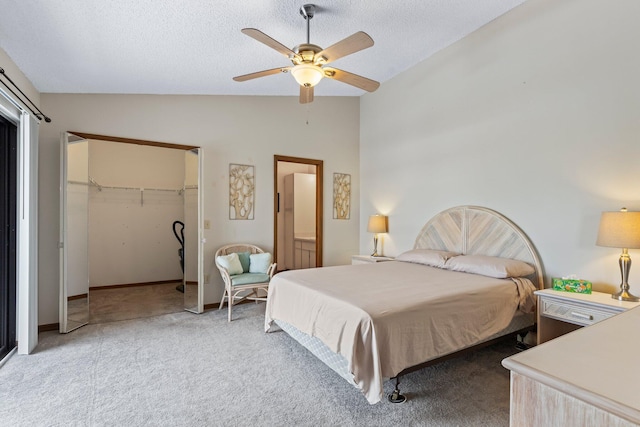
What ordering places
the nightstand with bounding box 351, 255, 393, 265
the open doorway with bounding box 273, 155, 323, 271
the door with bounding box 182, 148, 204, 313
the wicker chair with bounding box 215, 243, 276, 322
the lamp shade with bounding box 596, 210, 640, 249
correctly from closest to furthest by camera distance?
the lamp shade with bounding box 596, 210, 640, 249 → the wicker chair with bounding box 215, 243, 276, 322 → the door with bounding box 182, 148, 204, 313 → the nightstand with bounding box 351, 255, 393, 265 → the open doorway with bounding box 273, 155, 323, 271

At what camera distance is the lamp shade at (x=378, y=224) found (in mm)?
4773

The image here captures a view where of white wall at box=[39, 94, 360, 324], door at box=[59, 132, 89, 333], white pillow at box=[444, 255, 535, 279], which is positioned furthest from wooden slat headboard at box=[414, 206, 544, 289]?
door at box=[59, 132, 89, 333]

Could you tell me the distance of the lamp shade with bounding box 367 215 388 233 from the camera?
15.7ft

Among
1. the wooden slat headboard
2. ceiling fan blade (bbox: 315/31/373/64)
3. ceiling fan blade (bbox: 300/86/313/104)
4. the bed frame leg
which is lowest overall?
the bed frame leg

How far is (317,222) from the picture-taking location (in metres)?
5.24

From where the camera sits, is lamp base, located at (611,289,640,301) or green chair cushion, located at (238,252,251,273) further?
green chair cushion, located at (238,252,251,273)

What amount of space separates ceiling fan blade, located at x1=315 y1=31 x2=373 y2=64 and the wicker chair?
Answer: 8.52ft

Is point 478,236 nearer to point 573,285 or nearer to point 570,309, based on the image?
point 573,285

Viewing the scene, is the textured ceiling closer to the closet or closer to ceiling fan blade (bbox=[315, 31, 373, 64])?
ceiling fan blade (bbox=[315, 31, 373, 64])

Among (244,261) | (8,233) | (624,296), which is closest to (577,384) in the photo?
(624,296)

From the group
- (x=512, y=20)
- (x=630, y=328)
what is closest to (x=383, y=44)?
(x=512, y=20)

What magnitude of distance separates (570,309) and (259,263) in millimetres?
3290

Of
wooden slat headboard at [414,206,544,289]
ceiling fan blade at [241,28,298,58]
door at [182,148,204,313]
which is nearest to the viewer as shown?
ceiling fan blade at [241,28,298,58]

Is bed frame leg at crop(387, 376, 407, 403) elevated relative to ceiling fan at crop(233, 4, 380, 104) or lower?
lower
